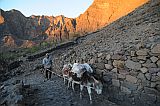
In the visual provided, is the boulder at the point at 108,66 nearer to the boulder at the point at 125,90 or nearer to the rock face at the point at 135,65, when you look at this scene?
the rock face at the point at 135,65

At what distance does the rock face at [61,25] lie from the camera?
249ft

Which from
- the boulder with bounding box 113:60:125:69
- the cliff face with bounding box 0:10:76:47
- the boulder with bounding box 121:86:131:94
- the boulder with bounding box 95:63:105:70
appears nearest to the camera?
the boulder with bounding box 121:86:131:94

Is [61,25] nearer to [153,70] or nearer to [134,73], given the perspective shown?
[134,73]

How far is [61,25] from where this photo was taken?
3760 inches

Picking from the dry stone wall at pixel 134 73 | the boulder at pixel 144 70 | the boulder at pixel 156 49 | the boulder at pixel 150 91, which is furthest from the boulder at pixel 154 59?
the boulder at pixel 150 91

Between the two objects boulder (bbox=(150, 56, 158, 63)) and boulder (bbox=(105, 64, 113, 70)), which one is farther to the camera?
boulder (bbox=(105, 64, 113, 70))

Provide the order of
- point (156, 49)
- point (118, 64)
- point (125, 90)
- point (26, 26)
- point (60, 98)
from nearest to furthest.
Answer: point (156, 49) < point (125, 90) < point (118, 64) < point (60, 98) < point (26, 26)

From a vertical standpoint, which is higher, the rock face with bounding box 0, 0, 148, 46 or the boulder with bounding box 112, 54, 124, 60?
the rock face with bounding box 0, 0, 148, 46

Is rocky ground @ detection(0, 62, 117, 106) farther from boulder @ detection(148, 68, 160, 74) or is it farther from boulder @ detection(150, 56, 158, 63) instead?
boulder @ detection(150, 56, 158, 63)

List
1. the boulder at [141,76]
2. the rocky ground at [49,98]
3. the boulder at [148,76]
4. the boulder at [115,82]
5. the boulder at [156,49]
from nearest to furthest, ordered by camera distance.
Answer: the boulder at [156,49]
the boulder at [148,76]
the boulder at [141,76]
the rocky ground at [49,98]
the boulder at [115,82]

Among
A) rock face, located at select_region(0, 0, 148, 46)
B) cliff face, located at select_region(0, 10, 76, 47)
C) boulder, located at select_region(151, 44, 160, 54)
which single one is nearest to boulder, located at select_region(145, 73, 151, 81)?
boulder, located at select_region(151, 44, 160, 54)

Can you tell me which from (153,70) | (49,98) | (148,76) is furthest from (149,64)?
(49,98)

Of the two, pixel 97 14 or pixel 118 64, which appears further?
pixel 97 14

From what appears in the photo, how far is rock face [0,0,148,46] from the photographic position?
75750mm
